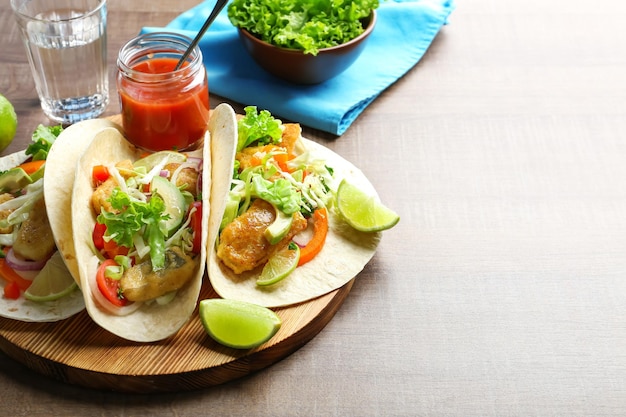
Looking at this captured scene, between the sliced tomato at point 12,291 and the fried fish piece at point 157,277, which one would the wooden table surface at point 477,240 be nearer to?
the sliced tomato at point 12,291

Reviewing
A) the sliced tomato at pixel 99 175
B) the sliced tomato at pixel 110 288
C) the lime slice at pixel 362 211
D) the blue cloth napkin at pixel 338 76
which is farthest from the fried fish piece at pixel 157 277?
the blue cloth napkin at pixel 338 76

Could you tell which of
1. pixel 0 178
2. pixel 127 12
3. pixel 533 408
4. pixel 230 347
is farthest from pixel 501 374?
pixel 127 12

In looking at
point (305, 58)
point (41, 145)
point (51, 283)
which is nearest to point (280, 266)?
point (51, 283)

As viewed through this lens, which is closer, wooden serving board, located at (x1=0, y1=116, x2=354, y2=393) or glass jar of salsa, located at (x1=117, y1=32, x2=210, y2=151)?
wooden serving board, located at (x1=0, y1=116, x2=354, y2=393)

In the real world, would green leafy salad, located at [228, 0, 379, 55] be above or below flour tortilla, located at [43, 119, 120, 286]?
above

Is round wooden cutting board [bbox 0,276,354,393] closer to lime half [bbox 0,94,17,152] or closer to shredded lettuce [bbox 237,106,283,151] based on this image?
shredded lettuce [bbox 237,106,283,151]

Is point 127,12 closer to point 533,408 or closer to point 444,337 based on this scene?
point 444,337

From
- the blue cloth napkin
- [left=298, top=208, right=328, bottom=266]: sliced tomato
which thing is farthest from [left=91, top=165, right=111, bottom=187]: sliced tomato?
the blue cloth napkin
